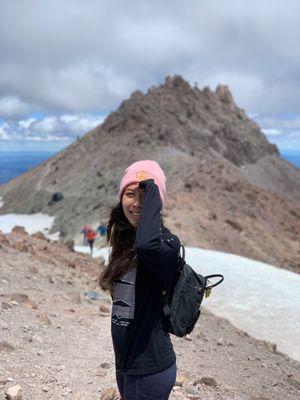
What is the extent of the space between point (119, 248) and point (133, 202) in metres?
0.37

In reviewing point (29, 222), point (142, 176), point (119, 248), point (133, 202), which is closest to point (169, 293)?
point (119, 248)

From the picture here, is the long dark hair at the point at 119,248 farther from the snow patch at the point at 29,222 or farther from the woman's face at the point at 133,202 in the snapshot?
the snow patch at the point at 29,222

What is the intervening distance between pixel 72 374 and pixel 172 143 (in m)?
43.3

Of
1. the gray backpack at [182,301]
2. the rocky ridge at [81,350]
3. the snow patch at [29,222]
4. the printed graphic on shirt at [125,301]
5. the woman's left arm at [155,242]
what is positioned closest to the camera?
the woman's left arm at [155,242]

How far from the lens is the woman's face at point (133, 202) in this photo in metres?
3.36

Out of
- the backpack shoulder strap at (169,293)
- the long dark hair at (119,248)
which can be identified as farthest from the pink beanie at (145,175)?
the backpack shoulder strap at (169,293)

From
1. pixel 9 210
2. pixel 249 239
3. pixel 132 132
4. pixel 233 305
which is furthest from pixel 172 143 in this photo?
pixel 233 305

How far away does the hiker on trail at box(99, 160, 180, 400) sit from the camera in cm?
311

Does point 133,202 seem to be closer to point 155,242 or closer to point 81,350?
point 155,242

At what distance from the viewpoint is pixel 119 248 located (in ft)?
11.6

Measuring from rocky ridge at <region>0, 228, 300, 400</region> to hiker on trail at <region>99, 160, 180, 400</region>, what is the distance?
201cm

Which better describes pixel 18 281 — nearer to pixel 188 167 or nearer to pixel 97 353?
pixel 97 353

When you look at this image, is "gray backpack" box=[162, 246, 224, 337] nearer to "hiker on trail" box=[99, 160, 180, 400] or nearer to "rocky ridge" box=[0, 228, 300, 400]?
"hiker on trail" box=[99, 160, 180, 400]

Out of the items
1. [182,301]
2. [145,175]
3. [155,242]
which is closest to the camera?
[155,242]
